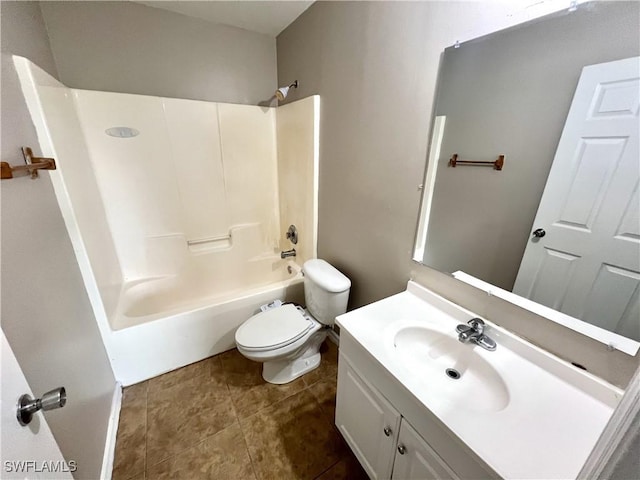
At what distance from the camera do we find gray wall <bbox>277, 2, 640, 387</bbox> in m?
0.89

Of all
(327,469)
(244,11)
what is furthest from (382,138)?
(327,469)

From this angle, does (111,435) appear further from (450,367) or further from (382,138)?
(382,138)

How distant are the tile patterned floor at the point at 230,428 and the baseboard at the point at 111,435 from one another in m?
0.02

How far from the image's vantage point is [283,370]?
1.61 metres

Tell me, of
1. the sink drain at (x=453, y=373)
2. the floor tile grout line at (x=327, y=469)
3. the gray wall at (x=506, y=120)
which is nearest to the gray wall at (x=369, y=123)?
the gray wall at (x=506, y=120)

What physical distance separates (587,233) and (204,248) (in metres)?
2.34

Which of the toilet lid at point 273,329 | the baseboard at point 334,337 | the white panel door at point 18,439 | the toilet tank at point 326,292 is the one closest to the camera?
the white panel door at point 18,439

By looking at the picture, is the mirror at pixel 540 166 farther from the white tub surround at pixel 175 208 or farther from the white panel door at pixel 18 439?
the white panel door at pixel 18 439

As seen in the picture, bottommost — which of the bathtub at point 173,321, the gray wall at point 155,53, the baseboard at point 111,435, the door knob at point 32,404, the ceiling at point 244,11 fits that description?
the baseboard at point 111,435

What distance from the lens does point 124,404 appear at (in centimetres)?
147

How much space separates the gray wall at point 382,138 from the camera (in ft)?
2.93

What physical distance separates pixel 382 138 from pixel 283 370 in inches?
58.1

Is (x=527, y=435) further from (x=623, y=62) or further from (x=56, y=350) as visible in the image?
(x=56, y=350)

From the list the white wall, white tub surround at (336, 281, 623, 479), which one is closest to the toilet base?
white tub surround at (336, 281, 623, 479)
